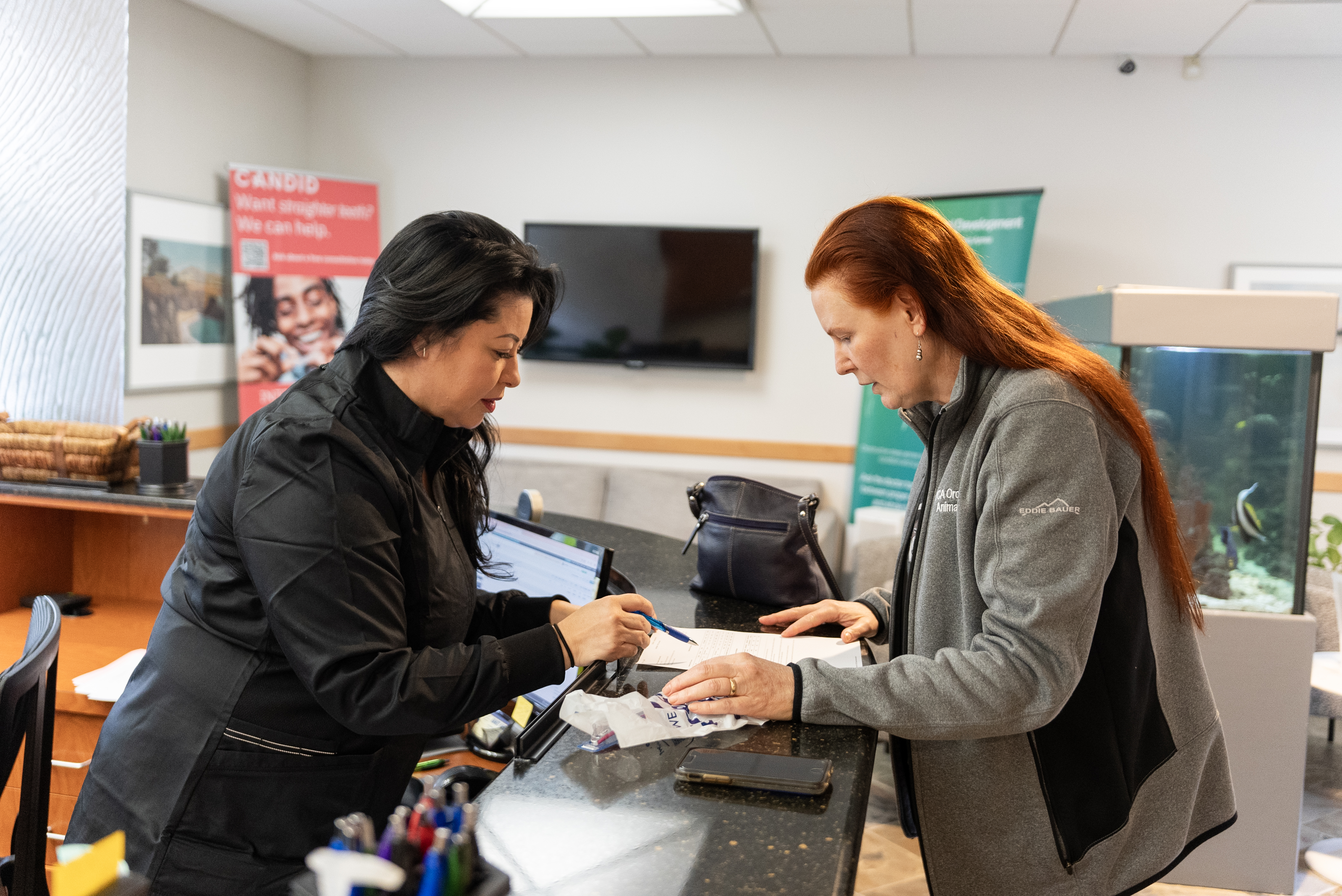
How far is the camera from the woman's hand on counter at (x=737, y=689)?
1.18 m

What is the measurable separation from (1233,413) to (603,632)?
2146mm

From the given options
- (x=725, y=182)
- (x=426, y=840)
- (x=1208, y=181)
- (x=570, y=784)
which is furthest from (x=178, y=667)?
(x=1208, y=181)

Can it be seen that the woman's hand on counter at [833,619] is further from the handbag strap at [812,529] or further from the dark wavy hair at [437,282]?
the dark wavy hair at [437,282]

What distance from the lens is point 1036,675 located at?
1.14m

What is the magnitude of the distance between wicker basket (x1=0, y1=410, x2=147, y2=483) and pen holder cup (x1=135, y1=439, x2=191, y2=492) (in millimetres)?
58

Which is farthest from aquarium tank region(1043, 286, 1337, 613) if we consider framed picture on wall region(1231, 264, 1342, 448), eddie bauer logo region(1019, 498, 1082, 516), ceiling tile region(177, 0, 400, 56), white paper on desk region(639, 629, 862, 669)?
ceiling tile region(177, 0, 400, 56)

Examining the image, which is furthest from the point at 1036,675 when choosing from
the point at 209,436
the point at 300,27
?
the point at 300,27

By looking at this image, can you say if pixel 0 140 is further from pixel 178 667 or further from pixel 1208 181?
pixel 1208 181

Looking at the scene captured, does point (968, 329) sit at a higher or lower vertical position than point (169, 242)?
lower

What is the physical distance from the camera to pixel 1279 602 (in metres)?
2.66

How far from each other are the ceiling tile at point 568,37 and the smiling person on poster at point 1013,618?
361 centimetres

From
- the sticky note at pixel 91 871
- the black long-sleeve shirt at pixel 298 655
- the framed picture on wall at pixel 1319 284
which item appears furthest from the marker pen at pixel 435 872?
the framed picture on wall at pixel 1319 284

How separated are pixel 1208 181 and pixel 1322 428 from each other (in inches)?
48.9

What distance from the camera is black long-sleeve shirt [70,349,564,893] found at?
1.06m
